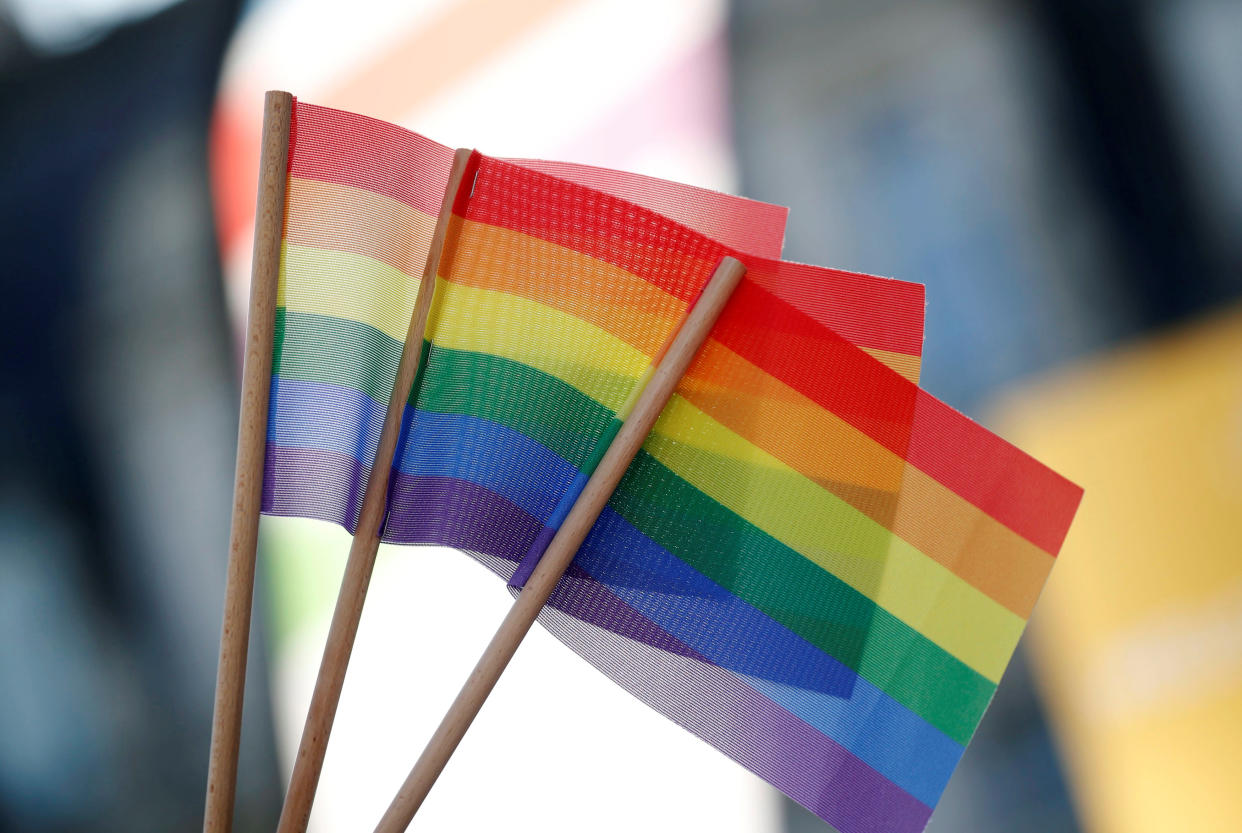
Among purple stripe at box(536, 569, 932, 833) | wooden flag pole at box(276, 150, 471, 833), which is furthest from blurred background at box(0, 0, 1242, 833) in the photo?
wooden flag pole at box(276, 150, 471, 833)

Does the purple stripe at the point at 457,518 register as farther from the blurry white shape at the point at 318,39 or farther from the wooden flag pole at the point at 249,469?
the blurry white shape at the point at 318,39

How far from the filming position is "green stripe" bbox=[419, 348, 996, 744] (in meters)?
0.54

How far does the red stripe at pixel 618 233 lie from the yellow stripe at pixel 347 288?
8 cm

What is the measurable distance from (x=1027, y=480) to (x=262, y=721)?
126 centimetres

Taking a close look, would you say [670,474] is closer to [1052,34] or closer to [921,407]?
[921,407]

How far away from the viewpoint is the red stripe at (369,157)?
19.5 inches

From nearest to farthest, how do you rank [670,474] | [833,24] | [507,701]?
[670,474] → [507,701] → [833,24]

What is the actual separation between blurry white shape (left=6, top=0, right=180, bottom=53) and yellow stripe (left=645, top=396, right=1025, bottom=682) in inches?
61.4

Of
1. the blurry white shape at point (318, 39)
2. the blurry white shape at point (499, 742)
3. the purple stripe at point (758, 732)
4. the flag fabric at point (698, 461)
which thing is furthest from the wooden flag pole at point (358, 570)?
the blurry white shape at point (318, 39)

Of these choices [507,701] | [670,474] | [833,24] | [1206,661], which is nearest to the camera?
[670,474]

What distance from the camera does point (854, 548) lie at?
568 millimetres

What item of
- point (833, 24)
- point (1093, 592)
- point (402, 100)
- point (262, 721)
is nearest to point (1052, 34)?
point (833, 24)

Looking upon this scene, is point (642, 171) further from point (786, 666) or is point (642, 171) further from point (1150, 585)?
point (786, 666)

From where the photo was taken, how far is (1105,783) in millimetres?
1275
